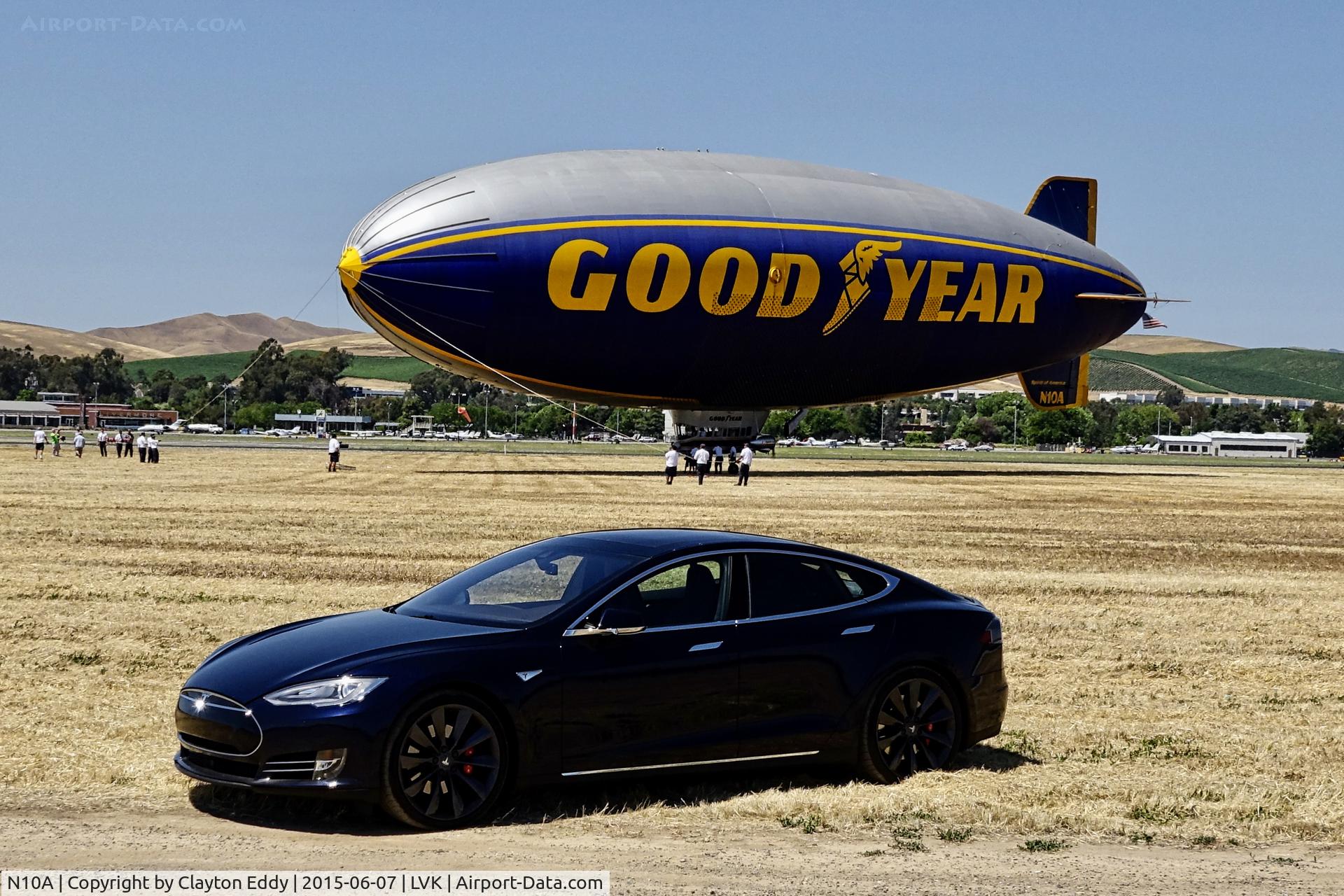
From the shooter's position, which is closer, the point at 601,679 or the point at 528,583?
the point at 601,679

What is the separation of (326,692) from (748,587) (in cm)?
279

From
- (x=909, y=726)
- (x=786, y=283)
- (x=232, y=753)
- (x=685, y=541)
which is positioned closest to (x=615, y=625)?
(x=685, y=541)

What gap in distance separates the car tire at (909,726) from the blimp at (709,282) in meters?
38.8

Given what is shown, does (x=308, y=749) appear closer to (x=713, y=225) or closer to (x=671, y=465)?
(x=713, y=225)

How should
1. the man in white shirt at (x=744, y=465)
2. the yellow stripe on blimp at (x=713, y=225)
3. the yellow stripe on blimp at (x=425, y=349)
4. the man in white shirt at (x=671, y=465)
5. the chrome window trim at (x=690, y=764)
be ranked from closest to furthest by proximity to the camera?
the chrome window trim at (x=690, y=764), the yellow stripe on blimp at (x=713, y=225), the yellow stripe on blimp at (x=425, y=349), the man in white shirt at (x=671, y=465), the man in white shirt at (x=744, y=465)

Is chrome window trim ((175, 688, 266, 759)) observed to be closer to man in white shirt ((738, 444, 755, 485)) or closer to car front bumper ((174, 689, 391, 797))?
car front bumper ((174, 689, 391, 797))

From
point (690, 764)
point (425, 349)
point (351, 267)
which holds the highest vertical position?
point (351, 267)

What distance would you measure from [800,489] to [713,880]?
140ft

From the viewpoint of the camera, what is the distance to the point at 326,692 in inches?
320

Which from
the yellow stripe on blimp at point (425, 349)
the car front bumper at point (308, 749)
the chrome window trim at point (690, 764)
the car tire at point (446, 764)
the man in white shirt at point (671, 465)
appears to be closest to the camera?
the car front bumper at point (308, 749)

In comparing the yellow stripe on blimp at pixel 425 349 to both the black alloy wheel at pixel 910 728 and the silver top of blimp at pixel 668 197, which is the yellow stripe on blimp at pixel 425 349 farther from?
the black alloy wheel at pixel 910 728

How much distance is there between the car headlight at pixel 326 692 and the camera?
26.5 feet

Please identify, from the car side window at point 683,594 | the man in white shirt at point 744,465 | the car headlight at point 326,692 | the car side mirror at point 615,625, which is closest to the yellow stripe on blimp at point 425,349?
the man in white shirt at point 744,465

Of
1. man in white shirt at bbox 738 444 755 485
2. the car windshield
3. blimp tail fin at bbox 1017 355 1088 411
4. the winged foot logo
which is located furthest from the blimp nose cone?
the car windshield
